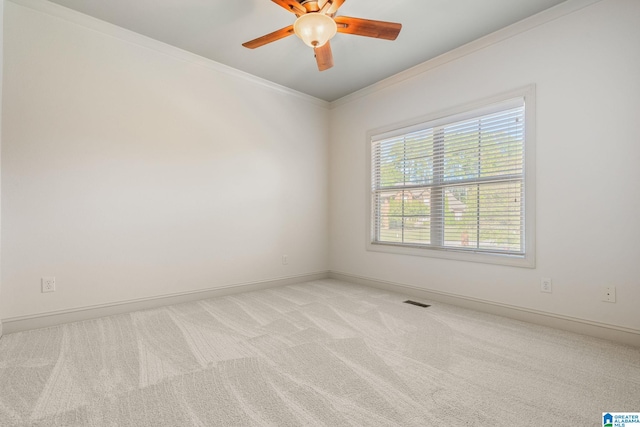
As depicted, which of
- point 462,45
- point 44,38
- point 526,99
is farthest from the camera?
point 462,45

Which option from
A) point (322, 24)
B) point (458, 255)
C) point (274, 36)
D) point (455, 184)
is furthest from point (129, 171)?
point (458, 255)

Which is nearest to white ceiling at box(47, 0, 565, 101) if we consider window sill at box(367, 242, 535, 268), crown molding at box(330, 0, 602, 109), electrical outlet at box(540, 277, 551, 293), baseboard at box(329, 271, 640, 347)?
crown molding at box(330, 0, 602, 109)

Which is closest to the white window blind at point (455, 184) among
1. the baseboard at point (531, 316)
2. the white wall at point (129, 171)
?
the baseboard at point (531, 316)

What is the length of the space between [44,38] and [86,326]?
2399 mm

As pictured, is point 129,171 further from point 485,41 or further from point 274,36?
point 485,41

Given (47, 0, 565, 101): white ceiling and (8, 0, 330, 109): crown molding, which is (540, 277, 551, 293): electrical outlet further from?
(8, 0, 330, 109): crown molding

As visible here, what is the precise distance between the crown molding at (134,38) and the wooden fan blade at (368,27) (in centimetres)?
181

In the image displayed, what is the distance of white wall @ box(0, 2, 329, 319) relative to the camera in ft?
7.61

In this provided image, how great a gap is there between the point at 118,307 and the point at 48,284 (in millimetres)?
558

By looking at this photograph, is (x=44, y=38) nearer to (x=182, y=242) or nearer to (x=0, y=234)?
(x=0, y=234)

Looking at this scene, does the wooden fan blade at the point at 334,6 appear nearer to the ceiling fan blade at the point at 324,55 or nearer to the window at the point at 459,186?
the ceiling fan blade at the point at 324,55

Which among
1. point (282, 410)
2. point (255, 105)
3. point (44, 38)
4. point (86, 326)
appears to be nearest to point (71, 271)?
point (86, 326)

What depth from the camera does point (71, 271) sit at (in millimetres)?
2492

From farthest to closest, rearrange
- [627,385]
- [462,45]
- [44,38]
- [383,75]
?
[383,75], [462,45], [44,38], [627,385]
